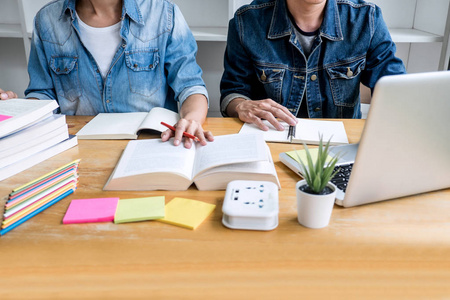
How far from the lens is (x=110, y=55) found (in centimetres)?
151

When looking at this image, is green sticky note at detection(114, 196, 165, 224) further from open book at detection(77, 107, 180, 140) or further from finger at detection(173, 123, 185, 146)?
open book at detection(77, 107, 180, 140)

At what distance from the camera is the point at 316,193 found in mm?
720

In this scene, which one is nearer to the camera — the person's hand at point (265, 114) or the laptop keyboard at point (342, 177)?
the laptop keyboard at point (342, 177)

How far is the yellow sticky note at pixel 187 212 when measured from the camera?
0.76m

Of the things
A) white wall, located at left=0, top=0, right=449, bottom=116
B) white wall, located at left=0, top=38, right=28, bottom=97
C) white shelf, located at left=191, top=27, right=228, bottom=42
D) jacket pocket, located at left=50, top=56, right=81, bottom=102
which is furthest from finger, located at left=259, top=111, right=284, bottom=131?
white wall, located at left=0, top=38, right=28, bottom=97

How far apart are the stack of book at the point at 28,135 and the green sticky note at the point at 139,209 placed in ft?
1.06

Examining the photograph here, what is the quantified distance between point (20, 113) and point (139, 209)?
425 mm

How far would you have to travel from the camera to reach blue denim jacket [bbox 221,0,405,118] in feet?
5.05

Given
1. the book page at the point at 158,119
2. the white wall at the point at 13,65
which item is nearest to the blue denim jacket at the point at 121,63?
the book page at the point at 158,119

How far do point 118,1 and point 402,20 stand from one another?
69.0 inches

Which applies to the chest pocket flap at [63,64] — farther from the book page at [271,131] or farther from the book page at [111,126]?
the book page at [271,131]

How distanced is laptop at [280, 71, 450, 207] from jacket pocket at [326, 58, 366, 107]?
31.8 inches

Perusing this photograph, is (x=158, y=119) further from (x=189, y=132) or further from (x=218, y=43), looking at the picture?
(x=218, y=43)

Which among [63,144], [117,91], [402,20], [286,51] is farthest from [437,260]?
[402,20]
